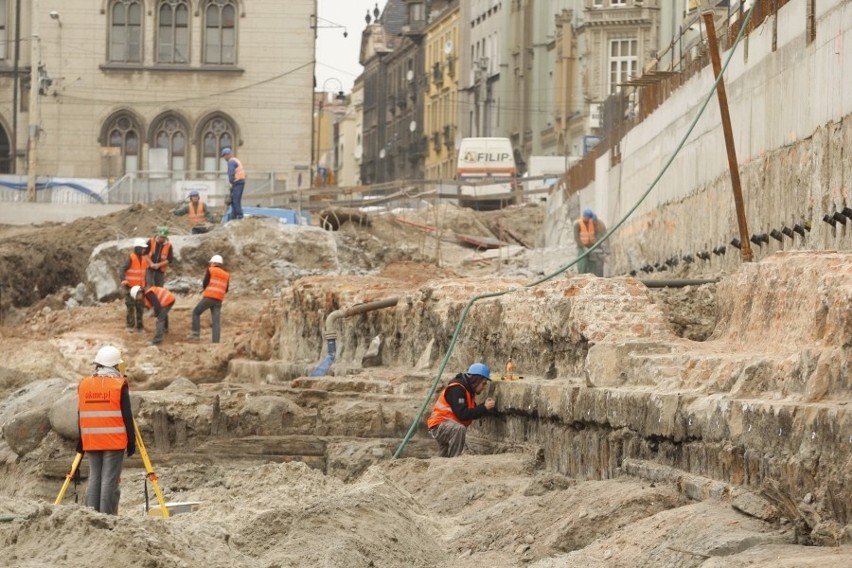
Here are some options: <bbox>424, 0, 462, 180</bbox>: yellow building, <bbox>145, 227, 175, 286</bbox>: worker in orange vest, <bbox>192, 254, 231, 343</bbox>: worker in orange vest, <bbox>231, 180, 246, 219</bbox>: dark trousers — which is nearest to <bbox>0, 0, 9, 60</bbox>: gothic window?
<bbox>231, 180, 246, 219</bbox>: dark trousers

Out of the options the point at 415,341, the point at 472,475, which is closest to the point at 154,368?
the point at 415,341

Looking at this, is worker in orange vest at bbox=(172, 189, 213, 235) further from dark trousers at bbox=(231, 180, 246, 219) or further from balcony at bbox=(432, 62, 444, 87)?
balcony at bbox=(432, 62, 444, 87)

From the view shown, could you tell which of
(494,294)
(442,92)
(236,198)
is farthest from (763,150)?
(442,92)

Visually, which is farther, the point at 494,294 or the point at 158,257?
the point at 158,257

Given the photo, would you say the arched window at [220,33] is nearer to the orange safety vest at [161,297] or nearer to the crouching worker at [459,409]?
the orange safety vest at [161,297]

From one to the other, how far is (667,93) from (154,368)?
30.6ft

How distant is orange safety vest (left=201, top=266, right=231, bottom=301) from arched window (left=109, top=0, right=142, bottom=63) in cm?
3213

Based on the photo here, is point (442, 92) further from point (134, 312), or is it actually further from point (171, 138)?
point (134, 312)

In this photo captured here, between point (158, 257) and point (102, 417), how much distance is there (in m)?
17.5

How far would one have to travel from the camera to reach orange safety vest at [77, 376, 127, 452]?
15.2 meters

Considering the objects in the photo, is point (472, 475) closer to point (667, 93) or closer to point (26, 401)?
point (26, 401)

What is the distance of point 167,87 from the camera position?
61656 mm

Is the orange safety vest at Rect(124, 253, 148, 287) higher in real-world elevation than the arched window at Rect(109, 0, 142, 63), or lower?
lower

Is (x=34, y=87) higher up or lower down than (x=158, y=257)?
higher up
